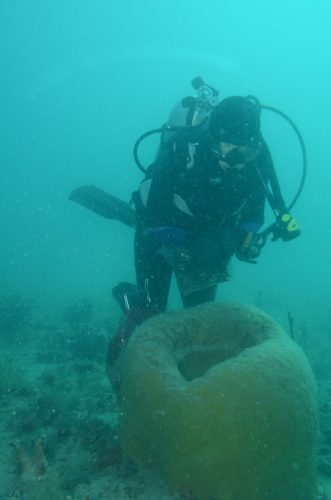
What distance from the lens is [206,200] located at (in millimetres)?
4848

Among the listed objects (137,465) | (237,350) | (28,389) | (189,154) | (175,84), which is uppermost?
(175,84)

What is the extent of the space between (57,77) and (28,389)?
176269 mm

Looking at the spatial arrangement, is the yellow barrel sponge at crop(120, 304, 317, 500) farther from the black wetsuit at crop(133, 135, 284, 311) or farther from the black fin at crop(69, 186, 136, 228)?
the black fin at crop(69, 186, 136, 228)

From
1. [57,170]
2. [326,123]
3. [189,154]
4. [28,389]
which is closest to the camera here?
[189,154]

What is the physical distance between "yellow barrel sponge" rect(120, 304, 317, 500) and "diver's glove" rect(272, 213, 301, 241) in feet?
4.92

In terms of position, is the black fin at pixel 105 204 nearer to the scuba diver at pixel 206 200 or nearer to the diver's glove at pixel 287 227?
the scuba diver at pixel 206 200

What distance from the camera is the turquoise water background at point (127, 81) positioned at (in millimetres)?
115875

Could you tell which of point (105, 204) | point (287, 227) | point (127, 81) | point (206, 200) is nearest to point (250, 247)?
point (287, 227)

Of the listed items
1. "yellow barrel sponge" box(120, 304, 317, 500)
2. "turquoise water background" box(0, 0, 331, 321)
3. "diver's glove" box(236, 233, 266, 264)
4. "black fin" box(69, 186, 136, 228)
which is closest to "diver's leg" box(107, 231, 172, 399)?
"black fin" box(69, 186, 136, 228)

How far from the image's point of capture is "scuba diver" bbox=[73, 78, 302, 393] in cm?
456

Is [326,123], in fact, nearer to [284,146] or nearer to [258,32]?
[284,146]

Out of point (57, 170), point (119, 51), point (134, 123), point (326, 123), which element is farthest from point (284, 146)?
point (57, 170)

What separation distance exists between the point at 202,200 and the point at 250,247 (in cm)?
82

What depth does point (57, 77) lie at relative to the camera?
161625mm
